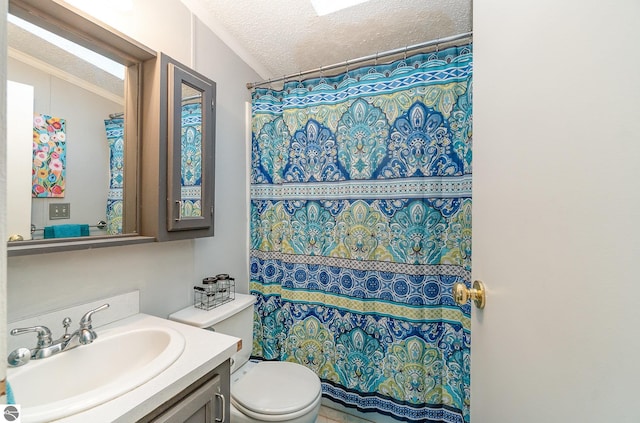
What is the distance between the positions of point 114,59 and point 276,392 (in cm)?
159

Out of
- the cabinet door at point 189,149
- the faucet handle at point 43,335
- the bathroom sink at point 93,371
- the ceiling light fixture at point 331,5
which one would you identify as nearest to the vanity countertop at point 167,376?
the bathroom sink at point 93,371

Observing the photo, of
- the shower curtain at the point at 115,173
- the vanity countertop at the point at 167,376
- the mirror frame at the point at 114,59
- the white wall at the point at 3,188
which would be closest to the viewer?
the white wall at the point at 3,188

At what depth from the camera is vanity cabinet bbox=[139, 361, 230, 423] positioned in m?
0.68

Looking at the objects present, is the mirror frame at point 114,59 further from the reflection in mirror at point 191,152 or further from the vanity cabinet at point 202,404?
the vanity cabinet at point 202,404

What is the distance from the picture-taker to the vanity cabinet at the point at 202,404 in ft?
2.22

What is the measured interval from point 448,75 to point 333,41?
72 cm

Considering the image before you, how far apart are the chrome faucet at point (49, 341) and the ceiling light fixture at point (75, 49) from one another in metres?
0.94

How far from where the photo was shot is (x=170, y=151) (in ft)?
3.60

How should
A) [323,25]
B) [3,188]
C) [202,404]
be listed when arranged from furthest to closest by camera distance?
[323,25] < [202,404] < [3,188]

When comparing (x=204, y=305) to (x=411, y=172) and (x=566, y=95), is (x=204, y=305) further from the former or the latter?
(x=566, y=95)

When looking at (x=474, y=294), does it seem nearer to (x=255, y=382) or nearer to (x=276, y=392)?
(x=276, y=392)

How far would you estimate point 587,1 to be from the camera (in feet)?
1.06

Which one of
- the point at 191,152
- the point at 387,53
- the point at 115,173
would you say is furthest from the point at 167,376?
the point at 387,53

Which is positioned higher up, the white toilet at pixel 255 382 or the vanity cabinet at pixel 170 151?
the vanity cabinet at pixel 170 151
